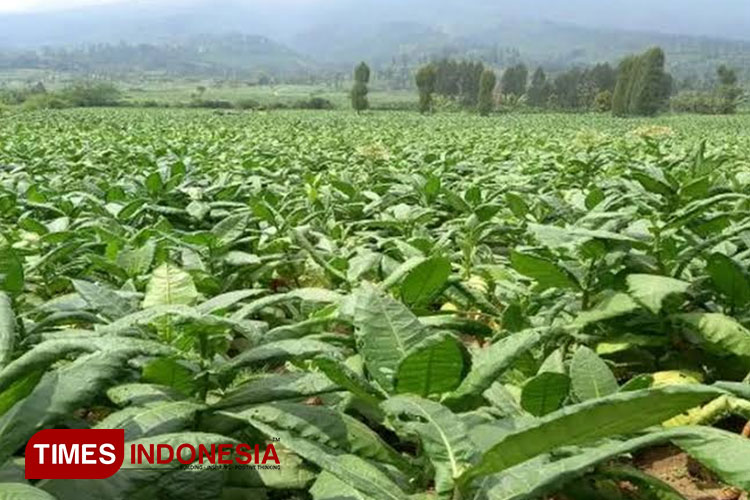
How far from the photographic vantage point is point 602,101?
81.1m

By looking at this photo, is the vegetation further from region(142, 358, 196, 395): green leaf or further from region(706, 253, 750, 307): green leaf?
region(142, 358, 196, 395): green leaf

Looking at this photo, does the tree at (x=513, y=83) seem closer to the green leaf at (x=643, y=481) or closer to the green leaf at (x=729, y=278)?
the green leaf at (x=729, y=278)

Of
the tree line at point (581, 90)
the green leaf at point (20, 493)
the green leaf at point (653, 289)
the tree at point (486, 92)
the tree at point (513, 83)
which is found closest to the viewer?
the green leaf at point (20, 493)

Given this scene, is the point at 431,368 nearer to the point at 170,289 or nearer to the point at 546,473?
the point at 546,473

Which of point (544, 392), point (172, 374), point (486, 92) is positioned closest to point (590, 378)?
point (544, 392)

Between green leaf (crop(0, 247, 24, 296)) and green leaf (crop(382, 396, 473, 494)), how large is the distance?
1.11 m

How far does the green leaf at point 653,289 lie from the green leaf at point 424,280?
0.45 metres

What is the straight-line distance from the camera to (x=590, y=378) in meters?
1.63

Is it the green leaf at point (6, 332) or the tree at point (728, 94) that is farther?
the tree at point (728, 94)

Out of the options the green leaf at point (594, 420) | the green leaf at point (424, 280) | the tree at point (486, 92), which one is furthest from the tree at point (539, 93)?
the green leaf at point (594, 420)

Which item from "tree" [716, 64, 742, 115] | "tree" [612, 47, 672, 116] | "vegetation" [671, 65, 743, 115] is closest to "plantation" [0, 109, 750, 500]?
"tree" [612, 47, 672, 116]

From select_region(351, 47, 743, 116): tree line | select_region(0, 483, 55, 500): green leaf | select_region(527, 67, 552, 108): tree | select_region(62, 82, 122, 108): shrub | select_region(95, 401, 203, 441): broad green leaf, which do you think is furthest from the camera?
select_region(527, 67, 552, 108): tree

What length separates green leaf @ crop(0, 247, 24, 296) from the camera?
1941mm

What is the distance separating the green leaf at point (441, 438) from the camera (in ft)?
3.91
